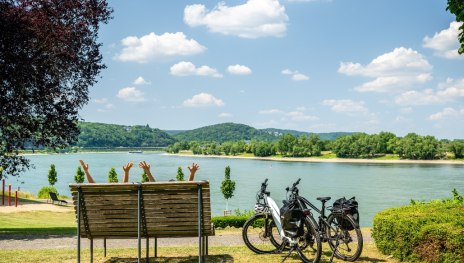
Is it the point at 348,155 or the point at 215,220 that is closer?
the point at 215,220

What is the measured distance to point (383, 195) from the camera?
2781 inches

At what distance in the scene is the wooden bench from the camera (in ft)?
24.1

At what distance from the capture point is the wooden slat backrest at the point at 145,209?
7.34 m

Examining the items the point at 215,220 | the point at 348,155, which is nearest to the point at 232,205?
the point at 215,220

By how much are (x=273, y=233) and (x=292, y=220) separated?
146 cm

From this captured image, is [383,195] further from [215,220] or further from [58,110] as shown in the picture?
[58,110]

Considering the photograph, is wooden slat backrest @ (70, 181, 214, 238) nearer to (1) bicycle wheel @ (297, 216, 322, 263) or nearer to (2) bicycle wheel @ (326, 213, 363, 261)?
(1) bicycle wheel @ (297, 216, 322, 263)

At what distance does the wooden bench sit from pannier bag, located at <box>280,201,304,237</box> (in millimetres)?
1384

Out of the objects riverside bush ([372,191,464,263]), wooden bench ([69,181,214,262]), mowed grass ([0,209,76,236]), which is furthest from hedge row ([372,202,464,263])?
mowed grass ([0,209,76,236])

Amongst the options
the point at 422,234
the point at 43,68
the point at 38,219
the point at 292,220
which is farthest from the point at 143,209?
the point at 38,219

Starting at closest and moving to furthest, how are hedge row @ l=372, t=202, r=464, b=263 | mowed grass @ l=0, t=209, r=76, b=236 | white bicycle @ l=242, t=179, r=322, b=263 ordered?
hedge row @ l=372, t=202, r=464, b=263 < white bicycle @ l=242, t=179, r=322, b=263 < mowed grass @ l=0, t=209, r=76, b=236

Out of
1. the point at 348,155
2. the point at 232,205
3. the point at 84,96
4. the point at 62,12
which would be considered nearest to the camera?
the point at 62,12

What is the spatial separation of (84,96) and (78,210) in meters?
13.4

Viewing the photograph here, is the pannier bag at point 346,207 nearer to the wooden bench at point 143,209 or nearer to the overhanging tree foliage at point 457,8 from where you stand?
the wooden bench at point 143,209
